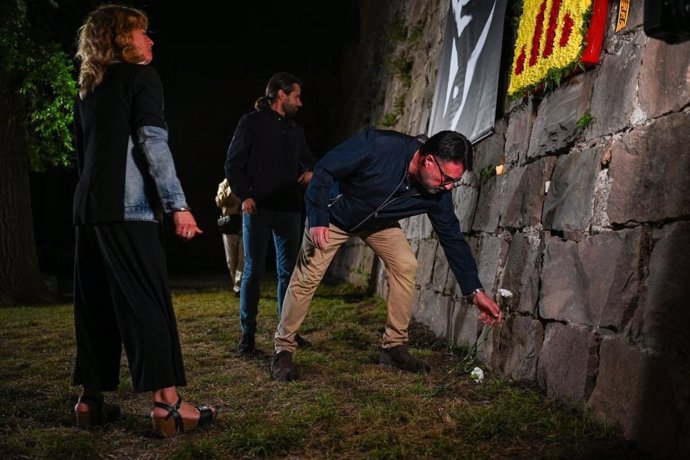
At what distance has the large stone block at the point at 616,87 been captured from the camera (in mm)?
2713

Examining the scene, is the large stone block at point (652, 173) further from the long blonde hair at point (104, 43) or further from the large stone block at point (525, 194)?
the long blonde hair at point (104, 43)

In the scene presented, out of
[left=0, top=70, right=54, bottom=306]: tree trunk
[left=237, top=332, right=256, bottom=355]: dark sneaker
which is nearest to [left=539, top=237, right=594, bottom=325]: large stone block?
[left=237, top=332, right=256, bottom=355]: dark sneaker

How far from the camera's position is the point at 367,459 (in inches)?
93.4

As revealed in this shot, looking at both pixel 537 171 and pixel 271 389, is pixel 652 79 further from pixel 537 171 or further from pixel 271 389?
pixel 271 389

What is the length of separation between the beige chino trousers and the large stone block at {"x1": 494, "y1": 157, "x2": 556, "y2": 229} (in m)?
0.73

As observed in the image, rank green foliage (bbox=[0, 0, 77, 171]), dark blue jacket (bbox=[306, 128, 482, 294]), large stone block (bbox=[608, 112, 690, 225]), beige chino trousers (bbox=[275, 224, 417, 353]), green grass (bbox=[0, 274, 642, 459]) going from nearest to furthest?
large stone block (bbox=[608, 112, 690, 225]) < green grass (bbox=[0, 274, 642, 459]) < dark blue jacket (bbox=[306, 128, 482, 294]) < beige chino trousers (bbox=[275, 224, 417, 353]) < green foliage (bbox=[0, 0, 77, 171])

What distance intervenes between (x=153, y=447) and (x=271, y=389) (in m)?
0.96

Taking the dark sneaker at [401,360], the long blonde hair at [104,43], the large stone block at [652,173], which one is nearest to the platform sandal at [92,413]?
the long blonde hair at [104,43]

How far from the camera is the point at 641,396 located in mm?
2375

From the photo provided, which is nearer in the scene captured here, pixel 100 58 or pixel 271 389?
pixel 100 58

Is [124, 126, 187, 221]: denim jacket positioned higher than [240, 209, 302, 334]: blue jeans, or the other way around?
[124, 126, 187, 221]: denim jacket

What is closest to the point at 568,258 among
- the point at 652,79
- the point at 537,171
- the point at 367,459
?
the point at 537,171

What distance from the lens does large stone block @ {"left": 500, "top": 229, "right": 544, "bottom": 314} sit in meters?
3.42

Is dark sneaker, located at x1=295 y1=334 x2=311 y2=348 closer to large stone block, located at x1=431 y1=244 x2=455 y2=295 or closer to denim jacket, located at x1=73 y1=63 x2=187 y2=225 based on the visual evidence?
large stone block, located at x1=431 y1=244 x2=455 y2=295
